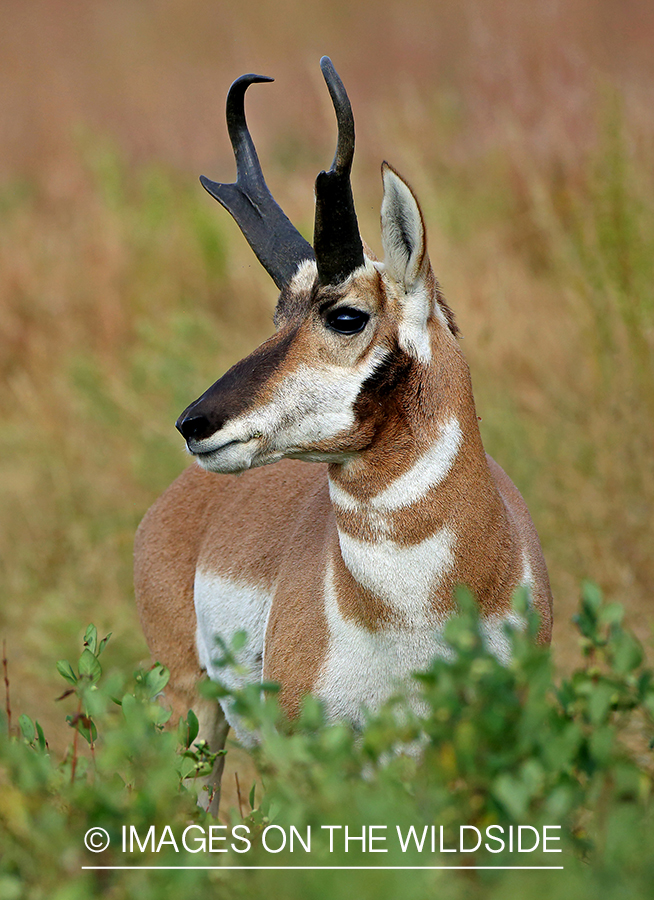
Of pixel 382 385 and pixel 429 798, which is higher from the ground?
pixel 382 385

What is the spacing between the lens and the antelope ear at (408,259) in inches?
121

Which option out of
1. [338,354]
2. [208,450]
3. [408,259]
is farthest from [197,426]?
[408,259]

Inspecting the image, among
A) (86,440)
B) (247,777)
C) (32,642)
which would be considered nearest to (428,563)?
(247,777)

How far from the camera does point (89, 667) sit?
2.44 m

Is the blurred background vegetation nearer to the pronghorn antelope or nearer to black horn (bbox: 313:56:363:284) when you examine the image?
the pronghorn antelope

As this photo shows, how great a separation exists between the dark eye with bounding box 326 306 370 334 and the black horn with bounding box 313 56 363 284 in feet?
0.33

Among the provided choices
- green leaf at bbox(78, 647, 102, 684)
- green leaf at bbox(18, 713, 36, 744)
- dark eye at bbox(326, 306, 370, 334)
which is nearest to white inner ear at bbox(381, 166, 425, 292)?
dark eye at bbox(326, 306, 370, 334)

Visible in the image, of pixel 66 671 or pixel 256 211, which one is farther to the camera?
pixel 256 211

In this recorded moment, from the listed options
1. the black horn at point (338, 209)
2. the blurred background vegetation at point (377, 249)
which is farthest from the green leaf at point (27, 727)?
the blurred background vegetation at point (377, 249)

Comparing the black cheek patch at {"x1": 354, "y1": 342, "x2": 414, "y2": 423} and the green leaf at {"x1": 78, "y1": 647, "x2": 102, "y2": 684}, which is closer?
the green leaf at {"x1": 78, "y1": 647, "x2": 102, "y2": 684}

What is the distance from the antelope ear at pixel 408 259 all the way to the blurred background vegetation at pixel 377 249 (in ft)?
9.13

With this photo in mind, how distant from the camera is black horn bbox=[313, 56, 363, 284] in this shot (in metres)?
3.00

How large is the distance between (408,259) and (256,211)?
0.81 meters

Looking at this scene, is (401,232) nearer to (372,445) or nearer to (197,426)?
(372,445)
